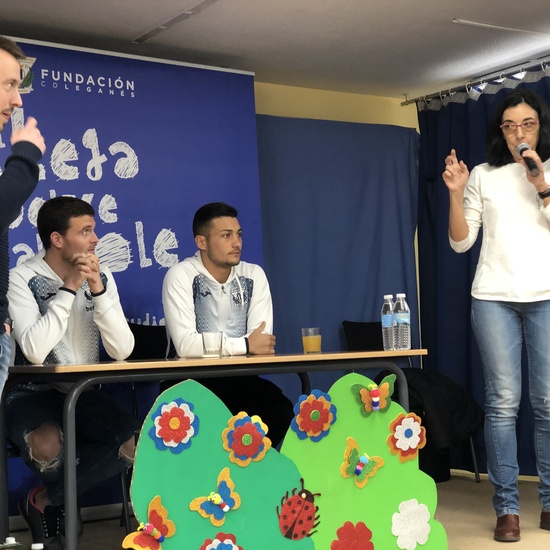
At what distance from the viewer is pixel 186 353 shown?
335 cm

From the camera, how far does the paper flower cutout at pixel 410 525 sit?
300 cm

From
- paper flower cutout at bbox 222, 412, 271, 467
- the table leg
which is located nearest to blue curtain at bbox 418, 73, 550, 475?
paper flower cutout at bbox 222, 412, 271, 467

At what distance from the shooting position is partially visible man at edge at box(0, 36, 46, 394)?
2010mm

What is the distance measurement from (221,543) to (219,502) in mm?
118

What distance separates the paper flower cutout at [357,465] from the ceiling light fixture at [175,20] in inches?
84.6

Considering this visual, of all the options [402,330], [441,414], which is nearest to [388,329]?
[402,330]

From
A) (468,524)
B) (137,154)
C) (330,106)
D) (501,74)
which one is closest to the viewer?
(468,524)

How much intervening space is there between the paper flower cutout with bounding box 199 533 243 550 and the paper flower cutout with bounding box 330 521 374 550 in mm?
367

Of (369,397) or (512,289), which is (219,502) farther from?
(512,289)

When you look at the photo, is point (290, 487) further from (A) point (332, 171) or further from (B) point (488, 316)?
(A) point (332, 171)

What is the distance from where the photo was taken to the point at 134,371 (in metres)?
2.70

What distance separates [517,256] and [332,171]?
2202mm

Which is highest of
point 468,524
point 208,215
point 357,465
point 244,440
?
point 208,215

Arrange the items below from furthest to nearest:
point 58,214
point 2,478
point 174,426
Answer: point 58,214 → point 2,478 → point 174,426
